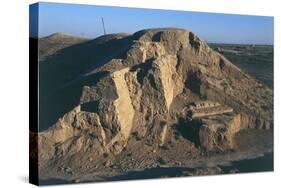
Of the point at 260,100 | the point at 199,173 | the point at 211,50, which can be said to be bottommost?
the point at 199,173

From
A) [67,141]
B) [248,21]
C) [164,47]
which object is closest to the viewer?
[67,141]

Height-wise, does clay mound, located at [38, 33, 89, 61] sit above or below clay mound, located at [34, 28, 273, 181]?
above

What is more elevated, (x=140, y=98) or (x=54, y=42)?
(x=54, y=42)

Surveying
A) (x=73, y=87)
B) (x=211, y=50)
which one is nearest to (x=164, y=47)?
(x=211, y=50)

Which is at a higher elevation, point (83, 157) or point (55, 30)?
point (55, 30)

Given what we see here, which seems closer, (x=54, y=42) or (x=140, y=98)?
(x=54, y=42)

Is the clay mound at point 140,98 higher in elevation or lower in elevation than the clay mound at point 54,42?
lower

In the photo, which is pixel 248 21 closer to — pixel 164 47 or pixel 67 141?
pixel 164 47

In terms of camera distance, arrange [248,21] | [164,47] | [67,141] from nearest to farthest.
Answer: [67,141], [164,47], [248,21]
